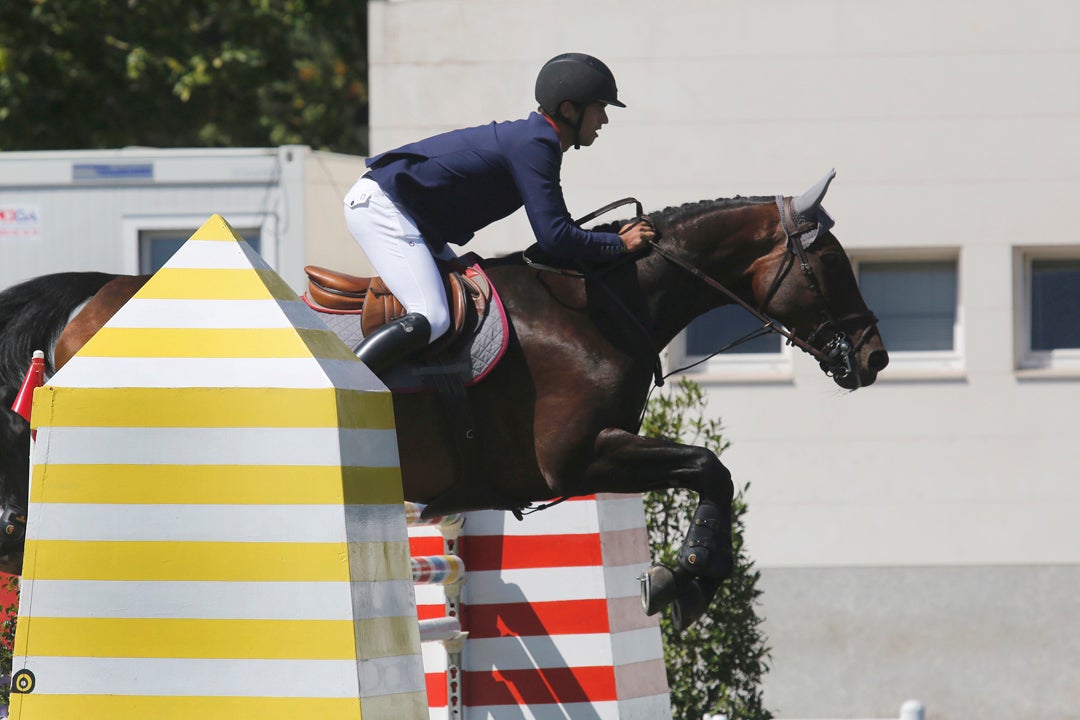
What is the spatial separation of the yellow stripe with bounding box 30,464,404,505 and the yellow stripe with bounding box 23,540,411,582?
0.32ft

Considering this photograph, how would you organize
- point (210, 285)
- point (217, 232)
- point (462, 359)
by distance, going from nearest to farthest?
point (210, 285) < point (217, 232) < point (462, 359)

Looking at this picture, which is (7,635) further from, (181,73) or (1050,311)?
(181,73)

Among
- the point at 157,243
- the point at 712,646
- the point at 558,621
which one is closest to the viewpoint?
the point at 558,621

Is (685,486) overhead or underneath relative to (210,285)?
underneath

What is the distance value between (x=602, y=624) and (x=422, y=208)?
174 centimetres

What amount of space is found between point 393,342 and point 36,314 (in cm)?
146

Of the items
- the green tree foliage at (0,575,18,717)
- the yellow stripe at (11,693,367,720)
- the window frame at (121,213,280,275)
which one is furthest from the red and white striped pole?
the window frame at (121,213,280,275)

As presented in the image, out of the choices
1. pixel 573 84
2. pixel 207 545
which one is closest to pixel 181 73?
pixel 573 84

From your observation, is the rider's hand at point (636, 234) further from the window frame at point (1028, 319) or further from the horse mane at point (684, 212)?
the window frame at point (1028, 319)

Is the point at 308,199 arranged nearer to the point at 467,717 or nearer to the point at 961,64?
the point at 961,64

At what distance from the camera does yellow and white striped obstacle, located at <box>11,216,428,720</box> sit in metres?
3.38

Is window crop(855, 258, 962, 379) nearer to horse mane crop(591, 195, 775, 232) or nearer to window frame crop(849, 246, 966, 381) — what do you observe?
window frame crop(849, 246, 966, 381)

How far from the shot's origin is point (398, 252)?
511 centimetres

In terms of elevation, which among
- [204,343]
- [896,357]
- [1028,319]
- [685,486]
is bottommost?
[685,486]
